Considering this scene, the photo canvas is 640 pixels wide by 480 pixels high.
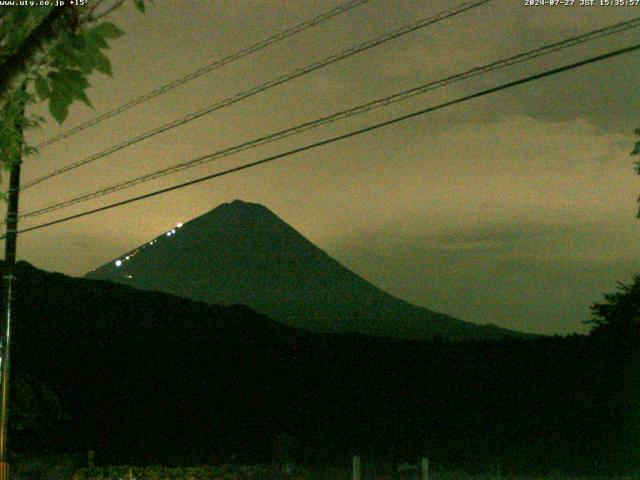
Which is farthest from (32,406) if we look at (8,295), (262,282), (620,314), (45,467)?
(262,282)

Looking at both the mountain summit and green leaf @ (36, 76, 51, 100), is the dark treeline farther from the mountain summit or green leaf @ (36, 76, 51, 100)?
the mountain summit

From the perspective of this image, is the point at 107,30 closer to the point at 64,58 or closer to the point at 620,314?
the point at 64,58

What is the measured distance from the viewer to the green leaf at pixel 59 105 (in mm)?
4590

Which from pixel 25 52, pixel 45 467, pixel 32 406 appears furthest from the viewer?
pixel 32 406

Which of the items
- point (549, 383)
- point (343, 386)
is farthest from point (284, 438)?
point (549, 383)

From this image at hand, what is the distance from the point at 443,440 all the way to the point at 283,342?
618cm

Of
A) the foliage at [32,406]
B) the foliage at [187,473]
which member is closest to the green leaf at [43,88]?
the foliage at [187,473]

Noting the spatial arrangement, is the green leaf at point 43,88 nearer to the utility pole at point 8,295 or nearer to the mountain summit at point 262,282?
the utility pole at point 8,295

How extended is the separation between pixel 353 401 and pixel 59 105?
17.3 metres

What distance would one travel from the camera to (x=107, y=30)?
4605mm

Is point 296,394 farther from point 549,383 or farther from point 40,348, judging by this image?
point 40,348

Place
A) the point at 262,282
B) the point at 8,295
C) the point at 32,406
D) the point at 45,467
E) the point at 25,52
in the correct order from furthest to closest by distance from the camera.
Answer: the point at 262,282 → the point at 32,406 → the point at 45,467 → the point at 8,295 → the point at 25,52

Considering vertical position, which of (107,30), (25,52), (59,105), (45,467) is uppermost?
(107,30)

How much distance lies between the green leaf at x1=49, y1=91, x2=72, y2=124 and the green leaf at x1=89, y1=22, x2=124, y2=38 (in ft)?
1.16
